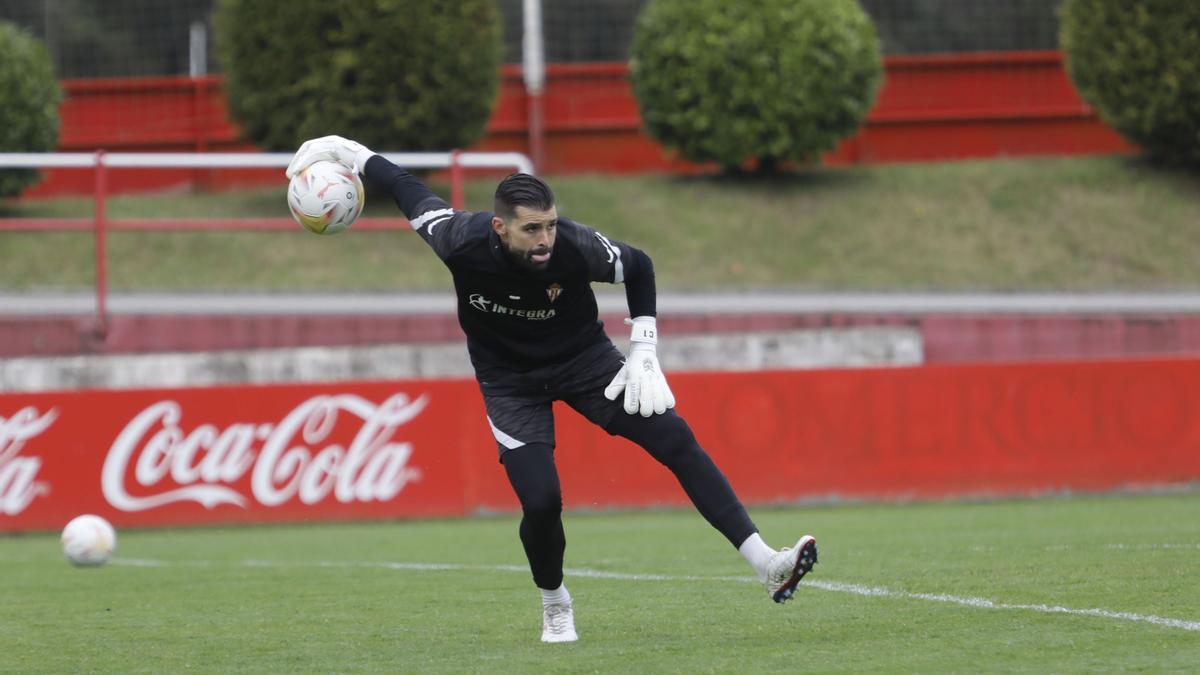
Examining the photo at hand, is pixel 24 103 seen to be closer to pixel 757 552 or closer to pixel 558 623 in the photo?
pixel 558 623

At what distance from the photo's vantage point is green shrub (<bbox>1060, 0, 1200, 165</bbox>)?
24484 mm

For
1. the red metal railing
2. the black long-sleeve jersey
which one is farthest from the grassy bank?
the black long-sleeve jersey

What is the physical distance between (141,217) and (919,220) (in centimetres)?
1163

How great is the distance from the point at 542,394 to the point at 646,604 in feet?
4.85

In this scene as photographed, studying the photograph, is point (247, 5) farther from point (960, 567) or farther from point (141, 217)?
point (960, 567)

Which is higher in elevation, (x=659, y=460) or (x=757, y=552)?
(x=659, y=460)

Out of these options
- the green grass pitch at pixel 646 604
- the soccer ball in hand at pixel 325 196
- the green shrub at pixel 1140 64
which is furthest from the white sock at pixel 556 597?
the green shrub at pixel 1140 64

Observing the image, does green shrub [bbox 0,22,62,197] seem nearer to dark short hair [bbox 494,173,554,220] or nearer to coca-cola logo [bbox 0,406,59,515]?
coca-cola logo [bbox 0,406,59,515]

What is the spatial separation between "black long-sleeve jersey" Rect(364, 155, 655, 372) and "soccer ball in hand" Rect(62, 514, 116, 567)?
449 centimetres

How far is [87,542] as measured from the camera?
1057 centimetres

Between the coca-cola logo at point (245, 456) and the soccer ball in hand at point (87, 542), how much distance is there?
4.47 meters

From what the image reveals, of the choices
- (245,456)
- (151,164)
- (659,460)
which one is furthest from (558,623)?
(151,164)

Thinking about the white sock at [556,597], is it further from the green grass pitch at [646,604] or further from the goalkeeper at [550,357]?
the green grass pitch at [646,604]

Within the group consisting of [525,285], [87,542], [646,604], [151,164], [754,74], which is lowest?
[87,542]
